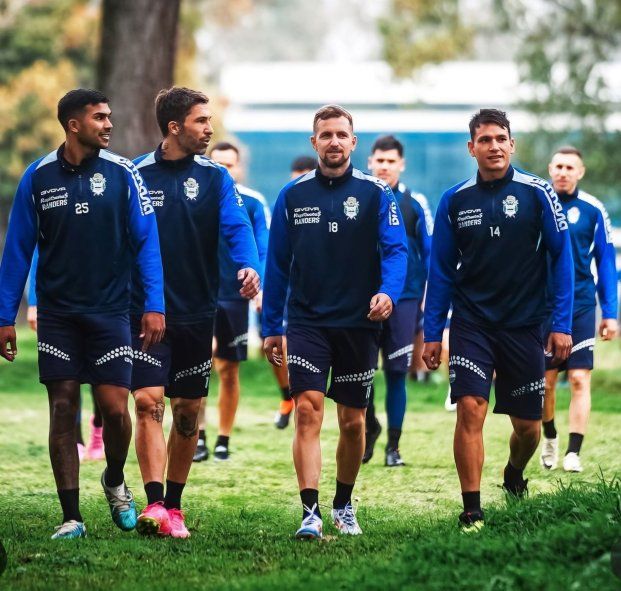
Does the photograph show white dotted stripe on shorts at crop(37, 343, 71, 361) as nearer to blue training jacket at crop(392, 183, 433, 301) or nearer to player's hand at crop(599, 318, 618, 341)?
player's hand at crop(599, 318, 618, 341)

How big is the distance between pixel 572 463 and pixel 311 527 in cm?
388

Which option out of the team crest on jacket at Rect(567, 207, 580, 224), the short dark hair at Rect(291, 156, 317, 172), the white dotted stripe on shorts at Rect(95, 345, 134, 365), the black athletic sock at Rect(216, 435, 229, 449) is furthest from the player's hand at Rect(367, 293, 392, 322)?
the short dark hair at Rect(291, 156, 317, 172)

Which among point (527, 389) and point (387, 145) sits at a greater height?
point (387, 145)

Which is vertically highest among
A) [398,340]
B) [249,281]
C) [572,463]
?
[249,281]

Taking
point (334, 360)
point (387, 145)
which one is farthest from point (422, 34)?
point (334, 360)

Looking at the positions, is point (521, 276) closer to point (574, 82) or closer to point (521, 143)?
point (574, 82)

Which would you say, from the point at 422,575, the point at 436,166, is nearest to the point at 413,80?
the point at 422,575

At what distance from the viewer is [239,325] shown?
12.6 m

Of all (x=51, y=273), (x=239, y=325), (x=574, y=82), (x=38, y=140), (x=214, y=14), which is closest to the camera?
(x=51, y=273)

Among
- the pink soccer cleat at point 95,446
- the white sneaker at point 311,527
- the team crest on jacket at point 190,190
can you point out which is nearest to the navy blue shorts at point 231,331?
the pink soccer cleat at point 95,446

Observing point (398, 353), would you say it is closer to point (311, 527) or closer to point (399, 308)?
point (399, 308)

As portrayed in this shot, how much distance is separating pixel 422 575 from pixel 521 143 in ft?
81.6

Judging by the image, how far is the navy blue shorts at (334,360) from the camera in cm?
830

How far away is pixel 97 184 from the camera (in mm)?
8078
